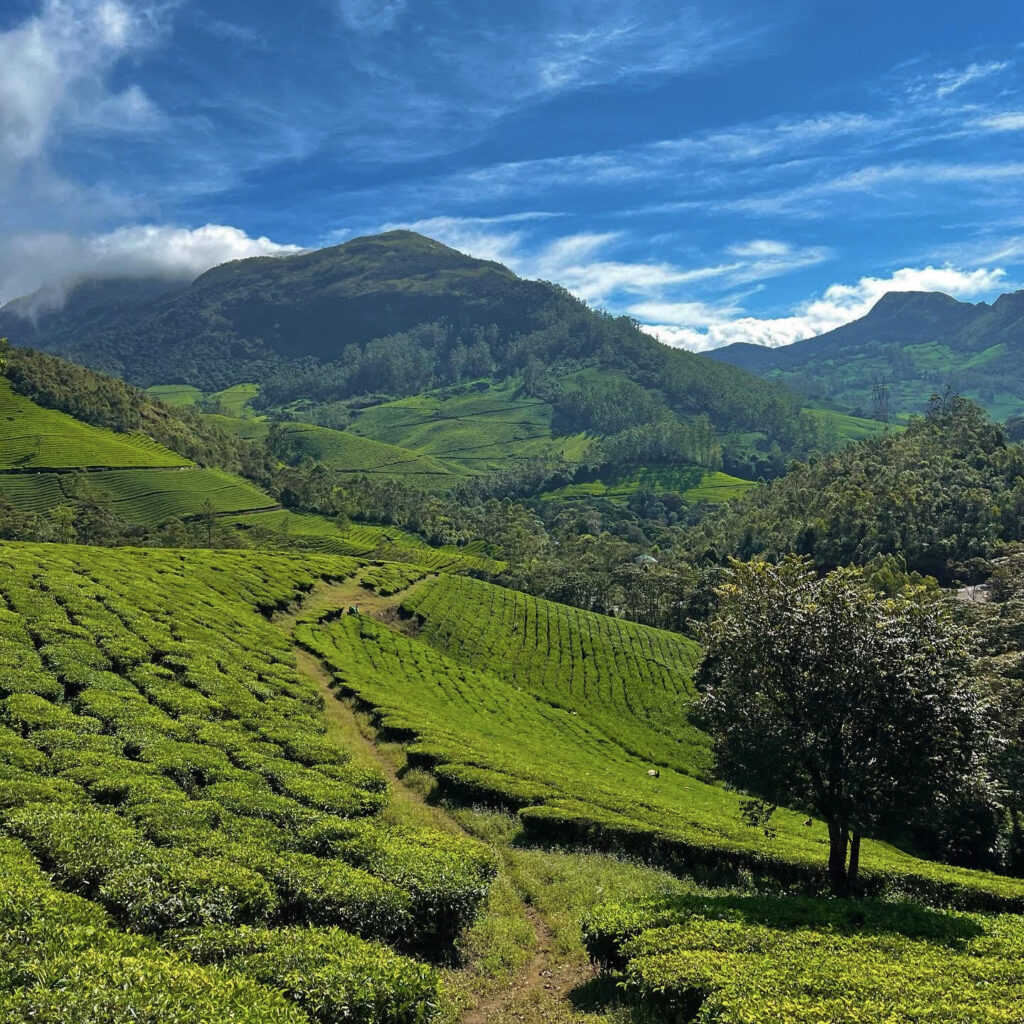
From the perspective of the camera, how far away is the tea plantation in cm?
1064

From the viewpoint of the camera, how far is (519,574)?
139 metres

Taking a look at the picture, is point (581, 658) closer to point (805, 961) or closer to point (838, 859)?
point (838, 859)

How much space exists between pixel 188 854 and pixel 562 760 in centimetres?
3129

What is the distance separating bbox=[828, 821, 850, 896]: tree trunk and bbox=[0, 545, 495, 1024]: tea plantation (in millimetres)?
12674

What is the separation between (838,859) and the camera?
75.4 feet

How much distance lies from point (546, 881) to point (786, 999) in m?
10.9

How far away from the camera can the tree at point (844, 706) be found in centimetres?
2036

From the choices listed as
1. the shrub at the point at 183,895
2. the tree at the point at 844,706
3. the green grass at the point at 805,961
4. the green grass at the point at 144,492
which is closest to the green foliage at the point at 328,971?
the shrub at the point at 183,895

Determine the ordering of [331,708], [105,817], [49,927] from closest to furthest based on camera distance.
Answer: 1. [49,927]
2. [105,817]
3. [331,708]

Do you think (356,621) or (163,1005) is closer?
(163,1005)

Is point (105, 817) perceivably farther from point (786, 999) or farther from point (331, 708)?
point (331, 708)

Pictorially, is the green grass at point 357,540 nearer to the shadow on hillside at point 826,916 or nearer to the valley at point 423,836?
the valley at point 423,836

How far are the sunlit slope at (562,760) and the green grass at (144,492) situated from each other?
10688cm

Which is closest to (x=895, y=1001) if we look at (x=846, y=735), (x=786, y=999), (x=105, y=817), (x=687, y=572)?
(x=786, y=999)
